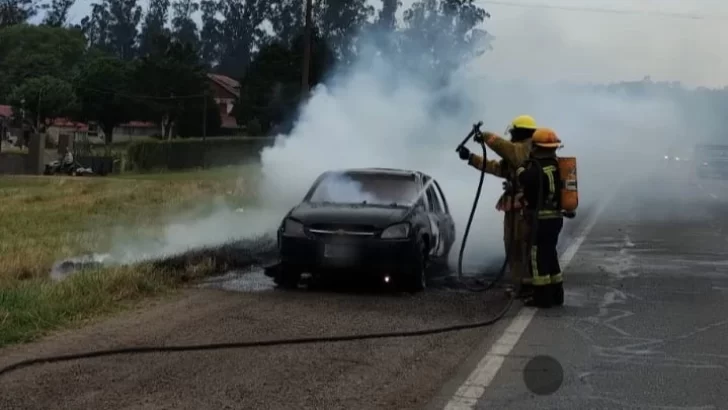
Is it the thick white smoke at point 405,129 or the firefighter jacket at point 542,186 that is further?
the thick white smoke at point 405,129

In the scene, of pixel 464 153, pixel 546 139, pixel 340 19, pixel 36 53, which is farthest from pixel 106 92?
pixel 546 139

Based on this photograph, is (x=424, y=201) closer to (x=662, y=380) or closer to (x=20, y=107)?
(x=662, y=380)

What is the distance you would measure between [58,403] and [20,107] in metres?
77.2

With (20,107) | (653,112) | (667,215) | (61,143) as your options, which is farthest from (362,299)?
(20,107)

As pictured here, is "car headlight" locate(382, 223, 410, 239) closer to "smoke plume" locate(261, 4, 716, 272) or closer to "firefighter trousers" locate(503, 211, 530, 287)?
"firefighter trousers" locate(503, 211, 530, 287)

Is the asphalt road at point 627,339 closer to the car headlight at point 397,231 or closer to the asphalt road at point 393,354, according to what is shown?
the asphalt road at point 393,354

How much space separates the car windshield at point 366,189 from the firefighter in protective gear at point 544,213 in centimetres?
193

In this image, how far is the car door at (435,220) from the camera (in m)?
12.5

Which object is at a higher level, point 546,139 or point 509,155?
point 546,139

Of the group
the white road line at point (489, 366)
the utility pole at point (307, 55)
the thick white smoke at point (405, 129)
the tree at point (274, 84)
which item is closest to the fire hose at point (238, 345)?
the white road line at point (489, 366)

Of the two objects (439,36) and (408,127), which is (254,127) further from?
(408,127)

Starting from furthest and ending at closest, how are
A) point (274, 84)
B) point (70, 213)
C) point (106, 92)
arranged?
point (106, 92) → point (274, 84) → point (70, 213)

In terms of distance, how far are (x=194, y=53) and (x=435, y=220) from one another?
68688 mm

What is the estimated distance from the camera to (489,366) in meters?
7.78
